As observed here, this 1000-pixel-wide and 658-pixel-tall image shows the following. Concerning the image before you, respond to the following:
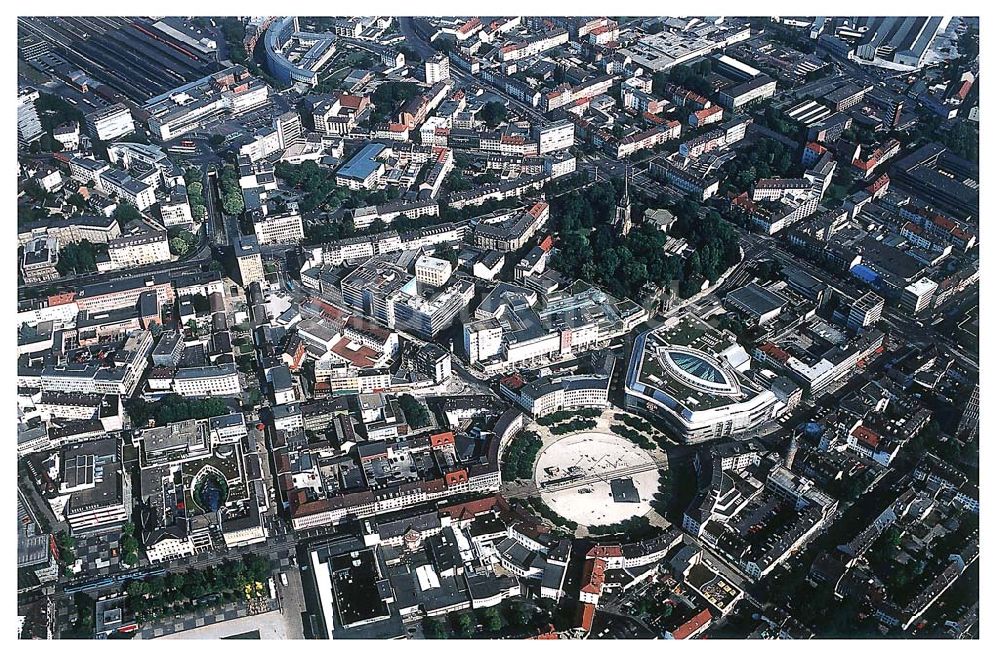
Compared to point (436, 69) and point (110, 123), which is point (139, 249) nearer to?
point (110, 123)

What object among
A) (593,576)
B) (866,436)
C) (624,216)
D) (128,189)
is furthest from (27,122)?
(866,436)

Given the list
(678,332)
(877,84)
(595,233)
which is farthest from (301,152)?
(877,84)

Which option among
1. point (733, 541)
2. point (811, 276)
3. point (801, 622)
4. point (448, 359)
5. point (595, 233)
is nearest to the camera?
point (801, 622)

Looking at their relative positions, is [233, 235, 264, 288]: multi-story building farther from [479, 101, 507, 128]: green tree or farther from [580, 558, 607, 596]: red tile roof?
[580, 558, 607, 596]: red tile roof

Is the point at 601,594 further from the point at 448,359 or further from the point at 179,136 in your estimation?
the point at 179,136

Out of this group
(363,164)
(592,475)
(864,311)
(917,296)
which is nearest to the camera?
(592,475)

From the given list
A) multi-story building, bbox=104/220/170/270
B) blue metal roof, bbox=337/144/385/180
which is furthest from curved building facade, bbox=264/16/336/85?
multi-story building, bbox=104/220/170/270

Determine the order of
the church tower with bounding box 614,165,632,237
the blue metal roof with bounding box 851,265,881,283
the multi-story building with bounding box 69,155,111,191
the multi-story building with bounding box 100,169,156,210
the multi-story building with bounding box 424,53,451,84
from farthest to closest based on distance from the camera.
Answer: the multi-story building with bounding box 424,53,451,84 < the multi-story building with bounding box 69,155,111,191 < the multi-story building with bounding box 100,169,156,210 < the church tower with bounding box 614,165,632,237 < the blue metal roof with bounding box 851,265,881,283
